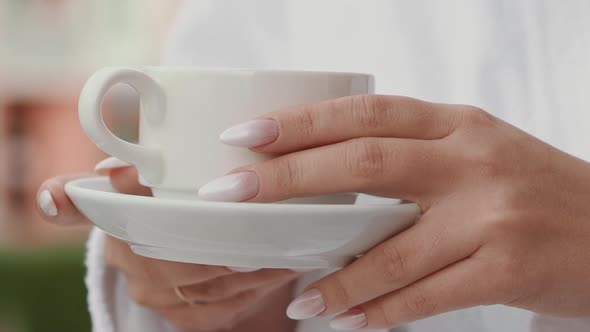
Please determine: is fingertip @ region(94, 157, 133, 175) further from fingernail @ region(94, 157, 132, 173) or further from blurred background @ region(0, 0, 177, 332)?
blurred background @ region(0, 0, 177, 332)

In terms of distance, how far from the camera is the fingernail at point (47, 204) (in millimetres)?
660

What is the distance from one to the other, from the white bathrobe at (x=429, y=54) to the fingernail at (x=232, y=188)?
0.37 m

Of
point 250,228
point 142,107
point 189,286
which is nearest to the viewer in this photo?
point 250,228

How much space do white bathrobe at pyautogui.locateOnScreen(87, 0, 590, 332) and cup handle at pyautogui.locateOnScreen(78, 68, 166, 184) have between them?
36cm

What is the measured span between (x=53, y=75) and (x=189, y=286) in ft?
7.02

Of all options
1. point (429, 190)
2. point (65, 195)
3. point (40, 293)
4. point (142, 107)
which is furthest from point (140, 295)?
point (40, 293)

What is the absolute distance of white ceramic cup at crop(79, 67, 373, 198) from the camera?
20.9 inches

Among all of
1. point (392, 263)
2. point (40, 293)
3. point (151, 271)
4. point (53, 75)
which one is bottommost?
point (40, 293)

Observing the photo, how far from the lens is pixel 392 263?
50cm

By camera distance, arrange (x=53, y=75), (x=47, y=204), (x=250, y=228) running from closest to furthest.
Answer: (x=250, y=228), (x=47, y=204), (x=53, y=75)

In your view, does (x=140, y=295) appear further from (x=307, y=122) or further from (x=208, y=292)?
(x=307, y=122)

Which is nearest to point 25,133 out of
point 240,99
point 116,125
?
point 116,125

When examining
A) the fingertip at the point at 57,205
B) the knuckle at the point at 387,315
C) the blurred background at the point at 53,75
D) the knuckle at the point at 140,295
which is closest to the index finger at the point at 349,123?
the knuckle at the point at 387,315

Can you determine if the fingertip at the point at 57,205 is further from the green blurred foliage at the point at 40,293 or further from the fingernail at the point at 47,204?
the green blurred foliage at the point at 40,293
